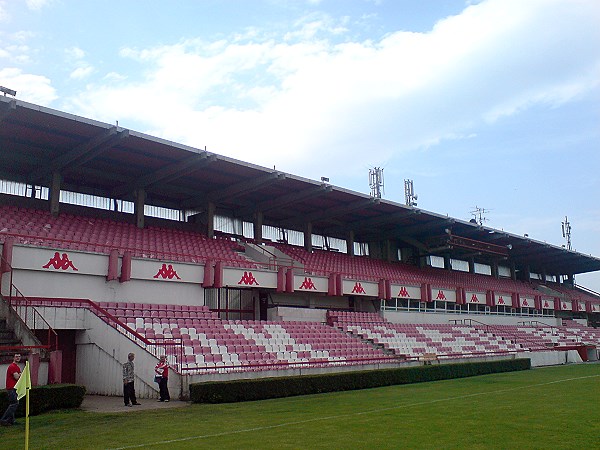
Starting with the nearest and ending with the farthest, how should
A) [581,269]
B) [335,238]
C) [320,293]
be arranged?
[320,293] → [335,238] → [581,269]

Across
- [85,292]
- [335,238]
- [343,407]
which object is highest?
[335,238]

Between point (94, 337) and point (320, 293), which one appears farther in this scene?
point (320, 293)

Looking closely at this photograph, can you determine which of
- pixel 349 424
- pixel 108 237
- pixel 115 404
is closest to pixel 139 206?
pixel 108 237

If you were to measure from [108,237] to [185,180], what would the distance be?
745 centimetres

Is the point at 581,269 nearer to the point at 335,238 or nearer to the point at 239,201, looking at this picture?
the point at 335,238

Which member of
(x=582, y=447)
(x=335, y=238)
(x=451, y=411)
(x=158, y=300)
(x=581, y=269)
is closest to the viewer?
(x=582, y=447)

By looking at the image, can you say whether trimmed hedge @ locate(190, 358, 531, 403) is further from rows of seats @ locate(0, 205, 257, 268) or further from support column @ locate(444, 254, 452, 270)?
support column @ locate(444, 254, 452, 270)

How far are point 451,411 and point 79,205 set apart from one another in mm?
25299

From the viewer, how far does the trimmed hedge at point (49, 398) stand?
1477cm

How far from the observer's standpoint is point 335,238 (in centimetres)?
4941

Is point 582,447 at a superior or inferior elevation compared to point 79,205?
inferior

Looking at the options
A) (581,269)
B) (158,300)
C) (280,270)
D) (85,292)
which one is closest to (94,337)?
(85,292)

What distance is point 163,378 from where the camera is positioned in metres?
18.1

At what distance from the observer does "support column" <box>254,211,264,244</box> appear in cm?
4009
